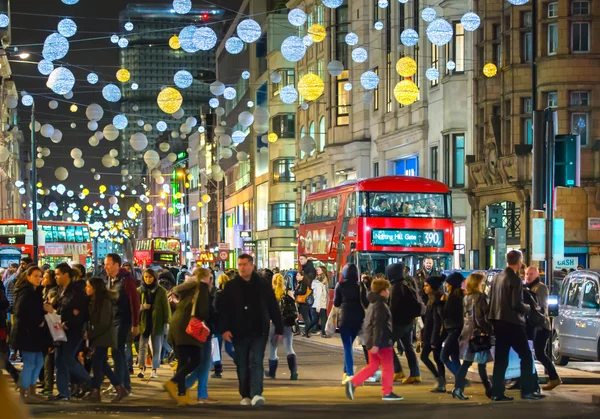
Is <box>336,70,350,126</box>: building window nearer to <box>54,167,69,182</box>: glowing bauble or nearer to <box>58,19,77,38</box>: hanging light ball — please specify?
<box>54,167,69,182</box>: glowing bauble

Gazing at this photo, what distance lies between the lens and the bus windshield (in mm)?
28234

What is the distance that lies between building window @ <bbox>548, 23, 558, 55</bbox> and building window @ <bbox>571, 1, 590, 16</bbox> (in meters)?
0.75

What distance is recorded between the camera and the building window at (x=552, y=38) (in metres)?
36.4

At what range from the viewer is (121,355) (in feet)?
43.7

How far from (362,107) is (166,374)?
37.6 meters

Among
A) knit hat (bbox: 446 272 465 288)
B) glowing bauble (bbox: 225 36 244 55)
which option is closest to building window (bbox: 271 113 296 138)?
glowing bauble (bbox: 225 36 244 55)

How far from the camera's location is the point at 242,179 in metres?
90.1

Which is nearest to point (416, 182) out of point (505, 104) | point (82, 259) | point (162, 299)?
point (505, 104)

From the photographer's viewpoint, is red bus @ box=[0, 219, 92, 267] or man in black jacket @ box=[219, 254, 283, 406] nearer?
man in black jacket @ box=[219, 254, 283, 406]

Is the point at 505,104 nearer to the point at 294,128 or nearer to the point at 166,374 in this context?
the point at 166,374

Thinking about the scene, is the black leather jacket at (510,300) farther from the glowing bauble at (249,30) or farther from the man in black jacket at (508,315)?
the glowing bauble at (249,30)

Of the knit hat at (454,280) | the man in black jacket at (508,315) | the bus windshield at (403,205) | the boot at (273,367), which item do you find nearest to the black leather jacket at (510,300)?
the man in black jacket at (508,315)

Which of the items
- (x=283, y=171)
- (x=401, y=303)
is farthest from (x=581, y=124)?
(x=283, y=171)

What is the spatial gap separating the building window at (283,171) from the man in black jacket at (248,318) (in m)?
60.1
